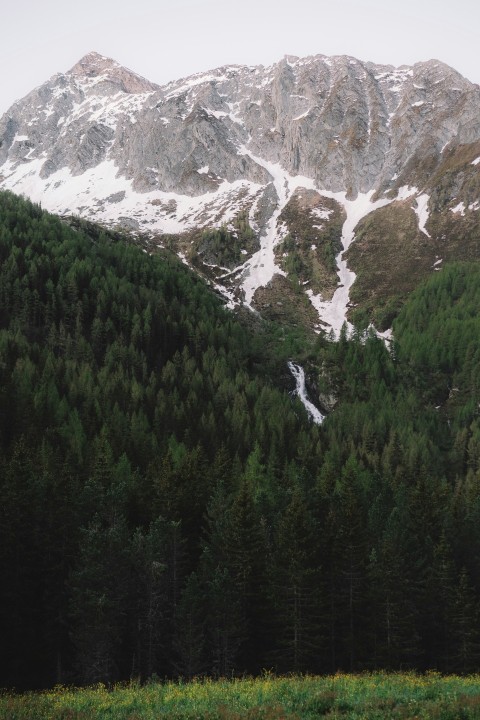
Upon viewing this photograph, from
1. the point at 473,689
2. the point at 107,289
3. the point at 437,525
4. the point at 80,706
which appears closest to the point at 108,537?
the point at 80,706

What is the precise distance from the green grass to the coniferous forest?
13.9m

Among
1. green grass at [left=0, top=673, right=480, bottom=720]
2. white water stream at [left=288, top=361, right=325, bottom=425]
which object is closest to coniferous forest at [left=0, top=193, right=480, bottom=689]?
white water stream at [left=288, top=361, right=325, bottom=425]

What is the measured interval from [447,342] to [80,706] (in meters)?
159

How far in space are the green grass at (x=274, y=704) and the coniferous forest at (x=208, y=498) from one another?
13.9 m

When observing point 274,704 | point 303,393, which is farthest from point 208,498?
point 303,393

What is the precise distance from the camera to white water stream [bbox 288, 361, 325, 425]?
145625 millimetres

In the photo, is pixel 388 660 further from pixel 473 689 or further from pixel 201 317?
pixel 201 317

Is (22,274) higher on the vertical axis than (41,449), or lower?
higher

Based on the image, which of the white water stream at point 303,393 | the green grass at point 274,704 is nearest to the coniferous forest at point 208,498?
the white water stream at point 303,393

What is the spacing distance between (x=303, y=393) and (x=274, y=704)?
447ft

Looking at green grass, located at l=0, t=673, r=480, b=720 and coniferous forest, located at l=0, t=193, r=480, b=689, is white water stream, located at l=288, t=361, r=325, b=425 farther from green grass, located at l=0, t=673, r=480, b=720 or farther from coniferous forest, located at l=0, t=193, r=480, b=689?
green grass, located at l=0, t=673, r=480, b=720

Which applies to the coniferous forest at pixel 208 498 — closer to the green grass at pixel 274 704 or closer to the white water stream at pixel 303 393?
the white water stream at pixel 303 393

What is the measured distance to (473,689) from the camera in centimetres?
2244

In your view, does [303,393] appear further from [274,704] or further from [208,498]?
[274,704]
